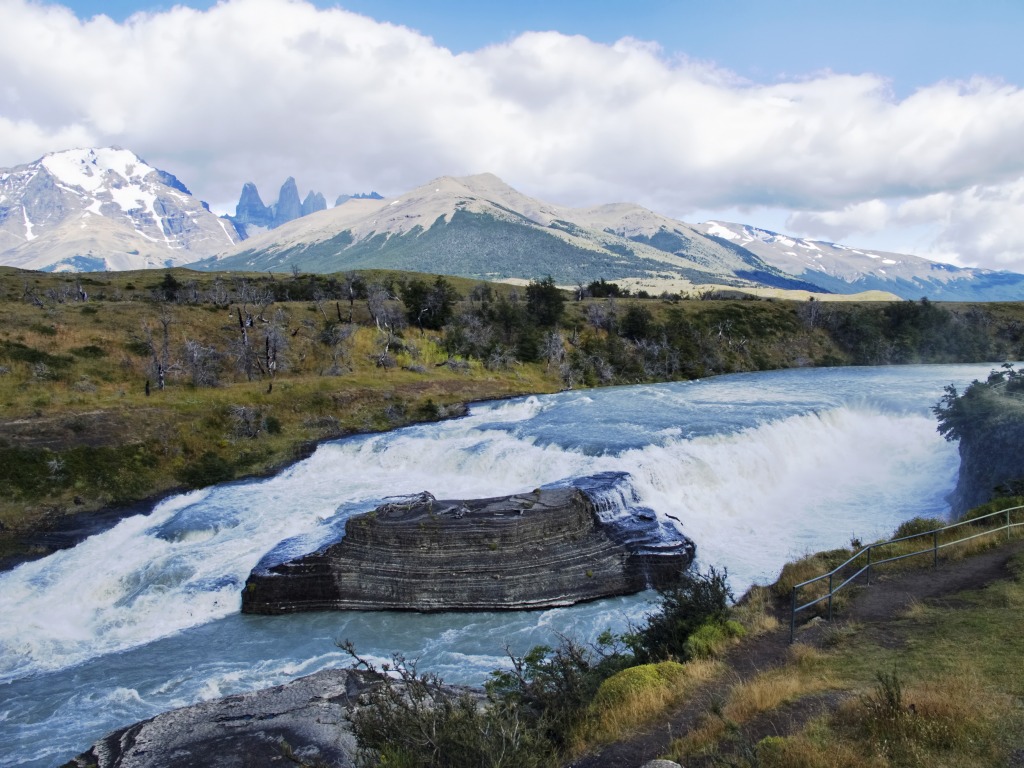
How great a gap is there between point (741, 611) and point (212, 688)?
13.7 meters

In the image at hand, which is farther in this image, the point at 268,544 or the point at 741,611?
the point at 268,544

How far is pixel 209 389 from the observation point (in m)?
43.0

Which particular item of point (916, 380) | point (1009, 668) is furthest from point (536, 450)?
point (916, 380)

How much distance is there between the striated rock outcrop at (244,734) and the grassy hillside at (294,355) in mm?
17901

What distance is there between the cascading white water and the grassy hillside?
14.3 feet

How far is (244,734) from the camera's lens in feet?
38.3

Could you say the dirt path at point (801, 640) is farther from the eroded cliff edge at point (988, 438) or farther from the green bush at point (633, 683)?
the eroded cliff edge at point (988, 438)

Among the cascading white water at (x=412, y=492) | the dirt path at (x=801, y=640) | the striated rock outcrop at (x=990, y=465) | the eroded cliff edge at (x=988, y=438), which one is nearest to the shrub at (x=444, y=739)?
the dirt path at (x=801, y=640)

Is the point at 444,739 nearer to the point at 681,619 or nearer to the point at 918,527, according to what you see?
the point at 681,619

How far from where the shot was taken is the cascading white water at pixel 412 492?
16875 mm

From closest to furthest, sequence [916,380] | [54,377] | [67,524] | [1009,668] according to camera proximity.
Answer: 1. [1009,668]
2. [67,524]
3. [54,377]
4. [916,380]

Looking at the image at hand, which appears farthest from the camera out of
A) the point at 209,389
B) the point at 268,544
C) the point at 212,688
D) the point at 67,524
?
the point at 209,389

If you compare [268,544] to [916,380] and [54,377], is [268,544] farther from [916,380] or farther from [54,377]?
[916,380]

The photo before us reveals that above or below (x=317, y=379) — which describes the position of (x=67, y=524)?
below
